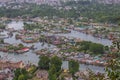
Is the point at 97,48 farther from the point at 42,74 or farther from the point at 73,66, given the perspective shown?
the point at 42,74

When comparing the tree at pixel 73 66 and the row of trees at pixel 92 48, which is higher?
the tree at pixel 73 66

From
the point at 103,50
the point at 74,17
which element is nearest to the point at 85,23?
the point at 74,17

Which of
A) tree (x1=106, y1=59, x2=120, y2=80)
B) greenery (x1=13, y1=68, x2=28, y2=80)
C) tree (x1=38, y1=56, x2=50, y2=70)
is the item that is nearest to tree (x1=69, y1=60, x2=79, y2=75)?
tree (x1=38, y1=56, x2=50, y2=70)

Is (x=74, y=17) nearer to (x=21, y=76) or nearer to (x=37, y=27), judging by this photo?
(x=37, y=27)

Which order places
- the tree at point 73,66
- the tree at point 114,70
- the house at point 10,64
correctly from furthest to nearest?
1. the house at point 10,64
2. the tree at point 73,66
3. the tree at point 114,70

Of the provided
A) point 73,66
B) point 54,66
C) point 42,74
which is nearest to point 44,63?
point 42,74

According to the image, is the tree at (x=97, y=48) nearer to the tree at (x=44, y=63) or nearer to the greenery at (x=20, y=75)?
the tree at (x=44, y=63)

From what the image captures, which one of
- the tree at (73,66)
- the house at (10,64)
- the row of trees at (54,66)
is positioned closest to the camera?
the row of trees at (54,66)

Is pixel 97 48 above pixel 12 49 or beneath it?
above

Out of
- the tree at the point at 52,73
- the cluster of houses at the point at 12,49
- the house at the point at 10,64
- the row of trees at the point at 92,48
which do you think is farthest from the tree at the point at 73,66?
the cluster of houses at the point at 12,49

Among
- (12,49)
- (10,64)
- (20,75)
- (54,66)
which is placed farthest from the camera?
(12,49)

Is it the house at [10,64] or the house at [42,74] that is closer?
the house at [42,74]
